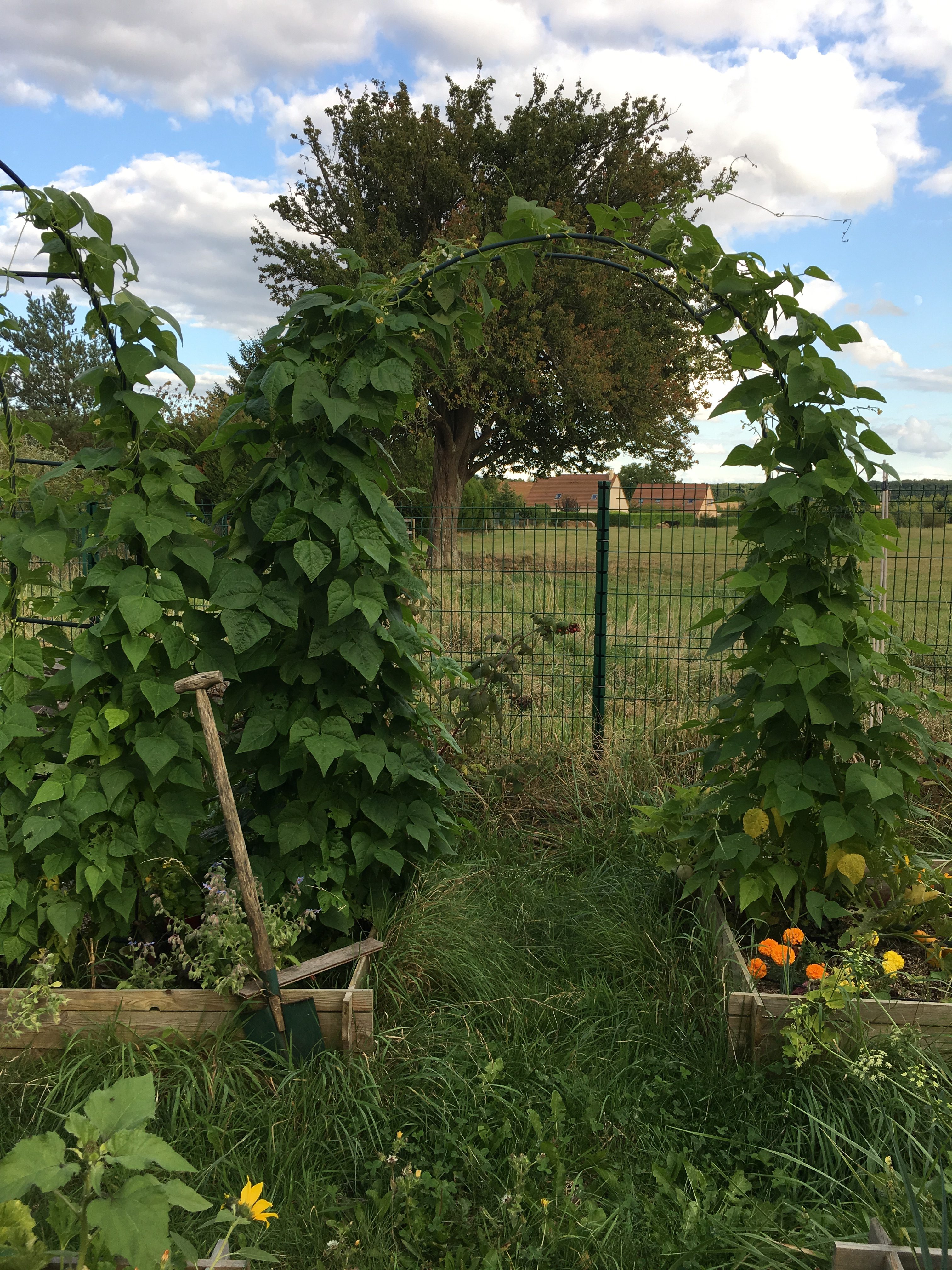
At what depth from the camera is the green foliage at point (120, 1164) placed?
1.29 meters

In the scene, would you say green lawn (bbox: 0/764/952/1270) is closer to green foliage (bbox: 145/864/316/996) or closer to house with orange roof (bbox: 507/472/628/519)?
green foliage (bbox: 145/864/316/996)

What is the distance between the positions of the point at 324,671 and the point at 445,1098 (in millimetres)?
1380

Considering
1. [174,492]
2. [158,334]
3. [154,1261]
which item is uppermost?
[158,334]

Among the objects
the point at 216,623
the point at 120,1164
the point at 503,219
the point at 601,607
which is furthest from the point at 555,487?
the point at 120,1164

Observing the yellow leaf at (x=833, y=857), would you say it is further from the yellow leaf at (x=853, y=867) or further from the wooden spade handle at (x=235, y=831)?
the wooden spade handle at (x=235, y=831)

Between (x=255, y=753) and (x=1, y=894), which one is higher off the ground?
(x=255, y=753)

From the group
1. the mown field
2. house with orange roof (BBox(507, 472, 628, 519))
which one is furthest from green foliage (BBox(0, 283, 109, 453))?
the mown field

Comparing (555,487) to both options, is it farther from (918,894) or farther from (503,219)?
(918,894)

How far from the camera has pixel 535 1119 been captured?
2.32 meters

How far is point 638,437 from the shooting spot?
777 inches

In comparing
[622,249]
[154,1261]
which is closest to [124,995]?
[154,1261]

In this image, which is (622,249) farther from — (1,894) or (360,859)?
(1,894)

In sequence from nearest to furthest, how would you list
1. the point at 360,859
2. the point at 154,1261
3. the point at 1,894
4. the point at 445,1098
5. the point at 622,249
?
the point at 154,1261 < the point at 445,1098 < the point at 1,894 < the point at 360,859 < the point at 622,249

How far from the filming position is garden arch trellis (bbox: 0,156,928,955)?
270 cm
